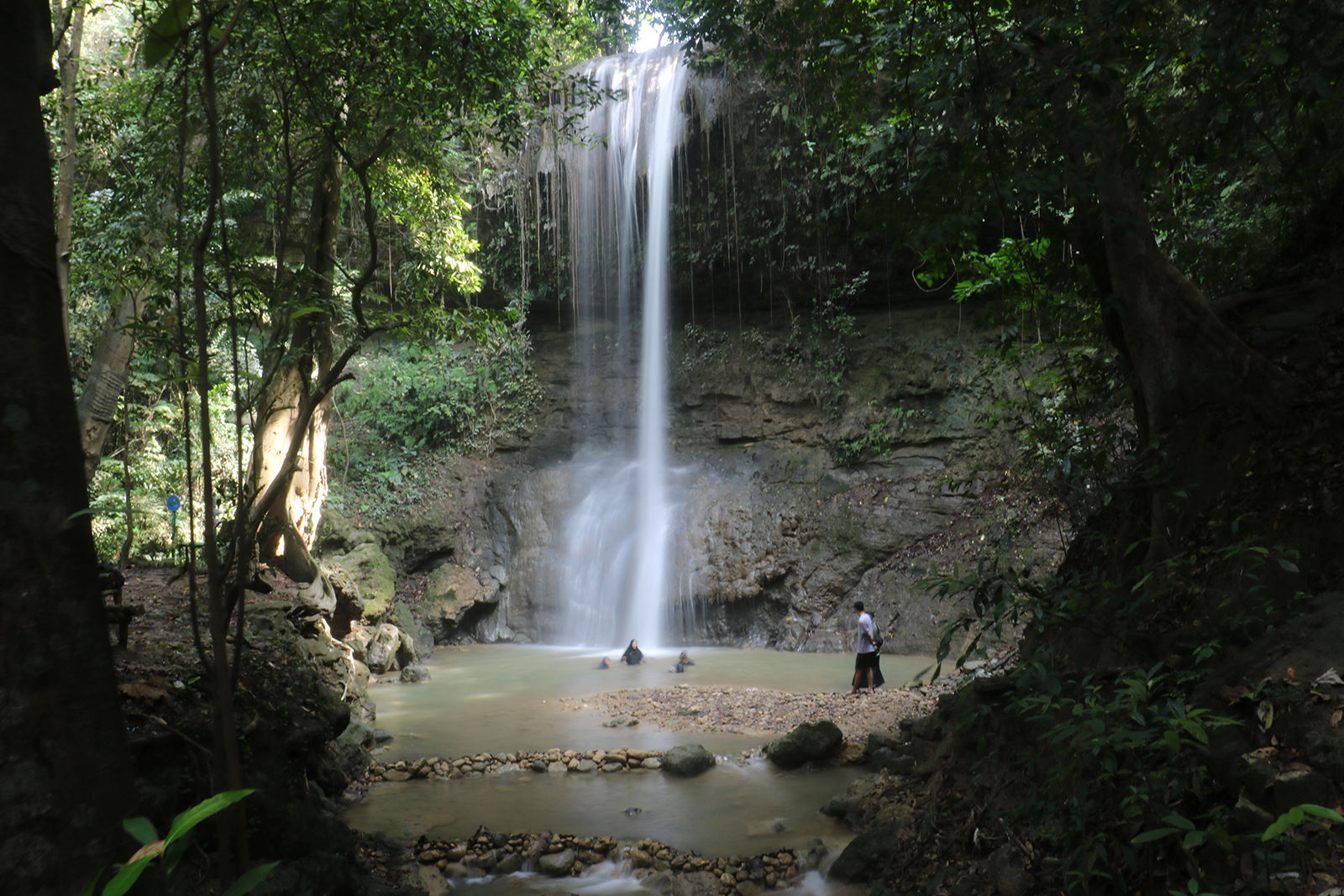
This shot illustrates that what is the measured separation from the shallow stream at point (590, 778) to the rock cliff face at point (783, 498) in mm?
1788

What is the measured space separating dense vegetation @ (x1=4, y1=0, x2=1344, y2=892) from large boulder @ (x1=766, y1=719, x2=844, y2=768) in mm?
2338

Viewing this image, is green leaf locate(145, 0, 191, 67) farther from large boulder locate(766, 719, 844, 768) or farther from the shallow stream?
large boulder locate(766, 719, 844, 768)

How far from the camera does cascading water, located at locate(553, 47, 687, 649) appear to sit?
15633 millimetres

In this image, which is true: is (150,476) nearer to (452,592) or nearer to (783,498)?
(452,592)

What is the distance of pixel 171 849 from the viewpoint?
1094mm

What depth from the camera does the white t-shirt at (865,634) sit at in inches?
352

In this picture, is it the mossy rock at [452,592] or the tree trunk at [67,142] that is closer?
the tree trunk at [67,142]

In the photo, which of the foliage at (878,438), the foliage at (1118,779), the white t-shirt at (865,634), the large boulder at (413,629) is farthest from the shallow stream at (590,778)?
the foliage at (878,438)

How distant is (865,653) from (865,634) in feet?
0.86

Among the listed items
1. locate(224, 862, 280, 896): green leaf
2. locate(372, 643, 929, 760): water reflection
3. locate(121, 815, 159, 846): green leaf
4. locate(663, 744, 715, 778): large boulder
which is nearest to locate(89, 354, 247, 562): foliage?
locate(372, 643, 929, 760): water reflection

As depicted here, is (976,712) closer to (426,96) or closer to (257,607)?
(257,607)

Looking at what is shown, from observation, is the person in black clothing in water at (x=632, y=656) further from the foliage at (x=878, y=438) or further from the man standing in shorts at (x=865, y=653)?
the foliage at (x=878, y=438)

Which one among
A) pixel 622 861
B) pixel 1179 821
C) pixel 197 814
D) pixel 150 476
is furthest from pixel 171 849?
pixel 150 476

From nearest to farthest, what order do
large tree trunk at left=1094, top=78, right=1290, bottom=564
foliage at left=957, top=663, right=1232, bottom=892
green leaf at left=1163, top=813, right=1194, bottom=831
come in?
1. green leaf at left=1163, top=813, right=1194, bottom=831
2. foliage at left=957, top=663, right=1232, bottom=892
3. large tree trunk at left=1094, top=78, right=1290, bottom=564
